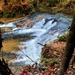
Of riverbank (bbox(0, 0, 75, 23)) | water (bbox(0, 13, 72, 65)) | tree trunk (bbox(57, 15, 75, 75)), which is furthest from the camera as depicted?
riverbank (bbox(0, 0, 75, 23))

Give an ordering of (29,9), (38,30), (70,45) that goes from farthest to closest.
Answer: (29,9), (38,30), (70,45)

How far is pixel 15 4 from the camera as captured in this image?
1894 centimetres

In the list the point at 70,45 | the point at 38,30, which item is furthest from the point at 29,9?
the point at 70,45

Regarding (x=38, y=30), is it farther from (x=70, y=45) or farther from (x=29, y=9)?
(x=70, y=45)

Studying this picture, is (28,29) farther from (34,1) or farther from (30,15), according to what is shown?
(34,1)

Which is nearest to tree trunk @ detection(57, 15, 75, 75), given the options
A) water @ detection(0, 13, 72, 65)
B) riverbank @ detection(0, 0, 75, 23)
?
water @ detection(0, 13, 72, 65)

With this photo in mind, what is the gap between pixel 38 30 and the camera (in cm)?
1462

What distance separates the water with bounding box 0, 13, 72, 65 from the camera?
1143cm

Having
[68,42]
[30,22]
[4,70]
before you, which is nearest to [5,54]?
[30,22]

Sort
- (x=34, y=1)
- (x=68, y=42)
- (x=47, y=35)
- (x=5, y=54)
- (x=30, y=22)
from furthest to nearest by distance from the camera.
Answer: (x=34, y=1) → (x=30, y=22) → (x=47, y=35) → (x=5, y=54) → (x=68, y=42)

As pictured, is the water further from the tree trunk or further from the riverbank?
the tree trunk

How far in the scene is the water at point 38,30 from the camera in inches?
450

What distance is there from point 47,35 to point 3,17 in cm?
675

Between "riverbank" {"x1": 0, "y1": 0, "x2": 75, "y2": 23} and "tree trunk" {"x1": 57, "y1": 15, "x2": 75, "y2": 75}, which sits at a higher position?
"tree trunk" {"x1": 57, "y1": 15, "x2": 75, "y2": 75}
